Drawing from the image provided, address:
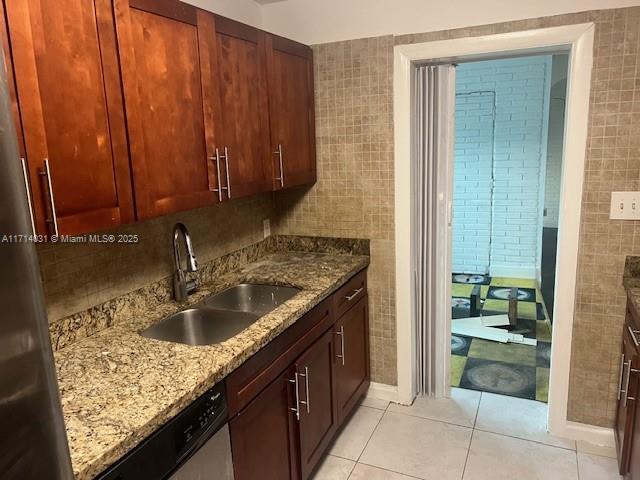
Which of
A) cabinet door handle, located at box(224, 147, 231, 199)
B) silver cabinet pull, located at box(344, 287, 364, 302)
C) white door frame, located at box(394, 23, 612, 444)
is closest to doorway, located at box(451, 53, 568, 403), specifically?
white door frame, located at box(394, 23, 612, 444)

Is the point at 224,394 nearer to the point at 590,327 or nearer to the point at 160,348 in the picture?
the point at 160,348

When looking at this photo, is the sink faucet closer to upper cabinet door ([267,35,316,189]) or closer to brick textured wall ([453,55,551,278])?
upper cabinet door ([267,35,316,189])

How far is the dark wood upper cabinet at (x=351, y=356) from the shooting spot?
2322 millimetres

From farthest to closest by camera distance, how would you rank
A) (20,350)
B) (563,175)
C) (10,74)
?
(563,175) < (10,74) < (20,350)

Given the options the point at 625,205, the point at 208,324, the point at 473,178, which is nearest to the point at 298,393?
the point at 208,324

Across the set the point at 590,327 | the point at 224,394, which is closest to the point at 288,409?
the point at 224,394

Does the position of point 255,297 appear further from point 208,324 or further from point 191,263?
point 191,263

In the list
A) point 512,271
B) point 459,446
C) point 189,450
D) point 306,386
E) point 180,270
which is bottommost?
point 459,446

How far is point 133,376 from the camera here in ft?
4.34

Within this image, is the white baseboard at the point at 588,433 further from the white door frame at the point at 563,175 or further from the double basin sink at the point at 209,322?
the double basin sink at the point at 209,322

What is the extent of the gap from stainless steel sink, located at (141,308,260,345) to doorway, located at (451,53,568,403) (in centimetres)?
233

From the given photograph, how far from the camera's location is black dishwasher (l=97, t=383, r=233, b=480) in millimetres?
1078

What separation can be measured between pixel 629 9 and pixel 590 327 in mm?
1442

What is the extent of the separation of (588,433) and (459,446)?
66 centimetres
